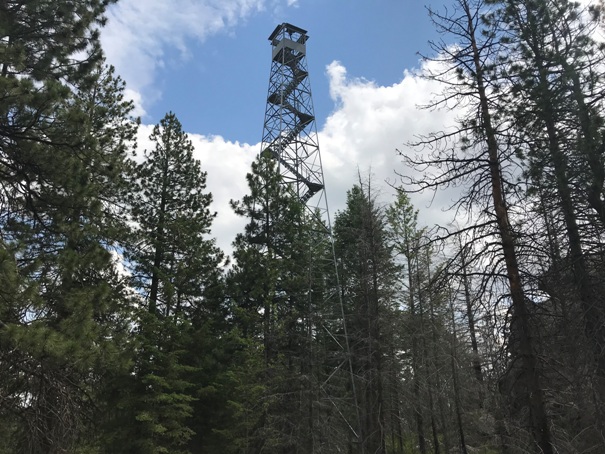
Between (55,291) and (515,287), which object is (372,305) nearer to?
(515,287)

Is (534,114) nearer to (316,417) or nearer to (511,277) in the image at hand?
(511,277)

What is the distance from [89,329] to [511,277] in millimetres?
6360

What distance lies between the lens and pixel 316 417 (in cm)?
1553

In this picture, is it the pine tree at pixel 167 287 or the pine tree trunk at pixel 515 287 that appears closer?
the pine tree trunk at pixel 515 287

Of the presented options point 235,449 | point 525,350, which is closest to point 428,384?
point 235,449

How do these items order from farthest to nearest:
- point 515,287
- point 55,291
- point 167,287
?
point 167,287 < point 55,291 < point 515,287

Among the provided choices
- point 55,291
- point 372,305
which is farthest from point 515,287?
point 372,305

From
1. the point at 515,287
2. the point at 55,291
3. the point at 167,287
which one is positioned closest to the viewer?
the point at 515,287

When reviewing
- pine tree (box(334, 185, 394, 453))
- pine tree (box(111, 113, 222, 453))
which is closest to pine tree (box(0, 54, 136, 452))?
pine tree (box(111, 113, 222, 453))

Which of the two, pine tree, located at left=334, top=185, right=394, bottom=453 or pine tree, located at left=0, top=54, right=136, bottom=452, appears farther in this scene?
pine tree, located at left=334, top=185, right=394, bottom=453

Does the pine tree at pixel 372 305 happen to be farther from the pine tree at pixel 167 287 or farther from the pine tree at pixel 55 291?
the pine tree at pixel 55 291

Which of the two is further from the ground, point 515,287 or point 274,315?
point 274,315

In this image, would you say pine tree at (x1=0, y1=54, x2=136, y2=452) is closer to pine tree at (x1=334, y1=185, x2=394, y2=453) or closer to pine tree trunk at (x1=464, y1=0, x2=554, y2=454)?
pine tree trunk at (x1=464, y1=0, x2=554, y2=454)

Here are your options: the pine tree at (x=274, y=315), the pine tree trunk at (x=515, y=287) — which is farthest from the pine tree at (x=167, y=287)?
the pine tree trunk at (x=515, y=287)
